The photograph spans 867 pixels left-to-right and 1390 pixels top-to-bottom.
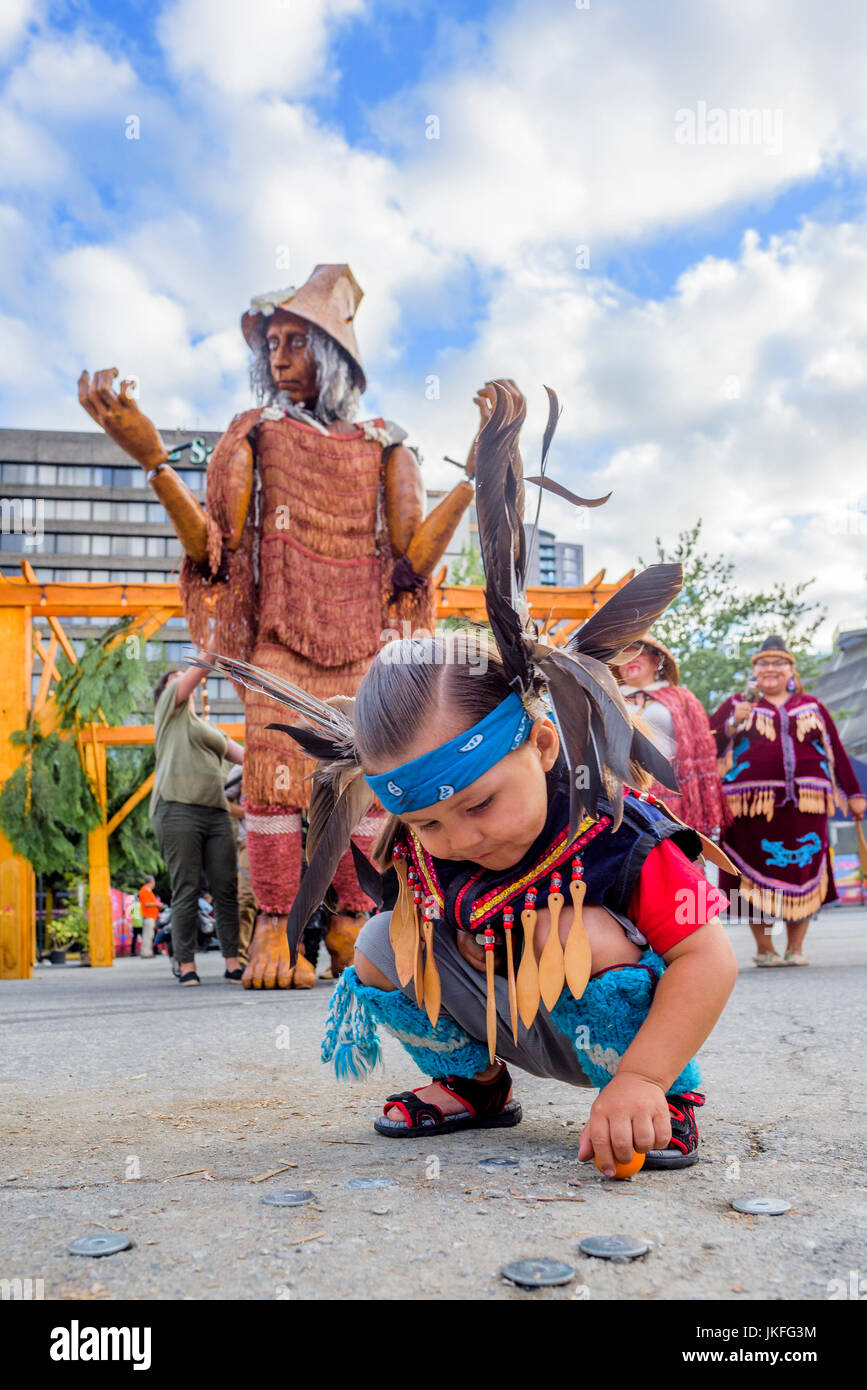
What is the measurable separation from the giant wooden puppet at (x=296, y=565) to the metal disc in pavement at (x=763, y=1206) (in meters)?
2.89

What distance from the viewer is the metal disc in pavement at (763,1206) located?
4.05 ft

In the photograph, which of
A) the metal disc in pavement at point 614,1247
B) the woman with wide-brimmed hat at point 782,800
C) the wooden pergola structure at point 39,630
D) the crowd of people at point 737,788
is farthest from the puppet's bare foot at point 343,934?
the metal disc in pavement at point 614,1247

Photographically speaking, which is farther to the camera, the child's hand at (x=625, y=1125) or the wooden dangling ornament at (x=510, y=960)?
the wooden dangling ornament at (x=510, y=960)

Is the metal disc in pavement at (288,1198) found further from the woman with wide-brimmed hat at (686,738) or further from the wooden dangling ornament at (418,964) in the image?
the woman with wide-brimmed hat at (686,738)

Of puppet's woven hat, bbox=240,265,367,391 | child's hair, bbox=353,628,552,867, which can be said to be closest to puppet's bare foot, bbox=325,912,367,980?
puppet's woven hat, bbox=240,265,367,391

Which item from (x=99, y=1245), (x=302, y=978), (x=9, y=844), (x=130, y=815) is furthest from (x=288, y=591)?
(x=130, y=815)

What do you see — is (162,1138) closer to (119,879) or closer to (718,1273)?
(718,1273)

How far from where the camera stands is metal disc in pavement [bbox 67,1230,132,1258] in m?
1.11

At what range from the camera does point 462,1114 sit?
1.84 m

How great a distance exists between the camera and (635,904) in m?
1.60

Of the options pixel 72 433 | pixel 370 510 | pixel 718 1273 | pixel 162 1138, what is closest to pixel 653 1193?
pixel 718 1273

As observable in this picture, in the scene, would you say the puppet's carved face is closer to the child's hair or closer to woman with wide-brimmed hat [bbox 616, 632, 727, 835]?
woman with wide-brimmed hat [bbox 616, 632, 727, 835]

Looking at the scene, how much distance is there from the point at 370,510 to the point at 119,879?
2081cm
